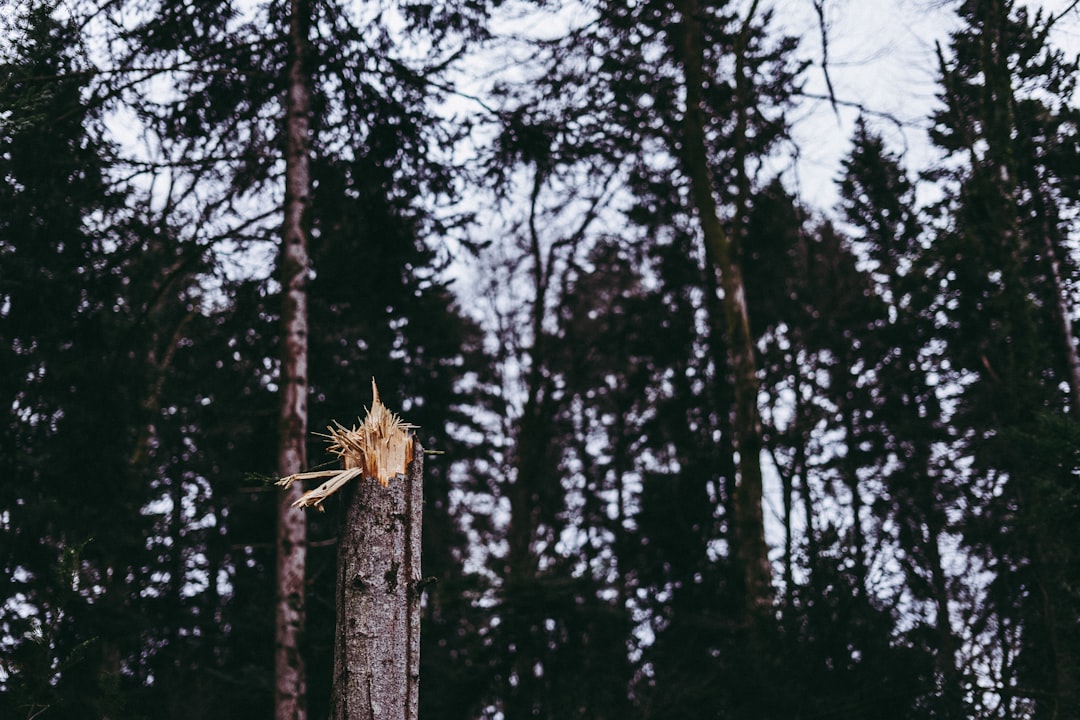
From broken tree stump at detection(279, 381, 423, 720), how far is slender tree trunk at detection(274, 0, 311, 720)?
4.73m

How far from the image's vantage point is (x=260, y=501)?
13.3 m

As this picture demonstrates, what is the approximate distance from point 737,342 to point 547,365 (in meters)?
8.36

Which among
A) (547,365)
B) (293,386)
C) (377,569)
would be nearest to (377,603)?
(377,569)

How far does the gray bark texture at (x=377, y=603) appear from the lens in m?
2.63

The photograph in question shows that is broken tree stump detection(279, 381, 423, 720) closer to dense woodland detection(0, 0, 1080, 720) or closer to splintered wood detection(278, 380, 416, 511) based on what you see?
splintered wood detection(278, 380, 416, 511)

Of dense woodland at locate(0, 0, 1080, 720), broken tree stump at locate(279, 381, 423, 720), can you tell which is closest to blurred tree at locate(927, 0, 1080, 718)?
dense woodland at locate(0, 0, 1080, 720)

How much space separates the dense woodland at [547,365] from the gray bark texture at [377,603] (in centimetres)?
286

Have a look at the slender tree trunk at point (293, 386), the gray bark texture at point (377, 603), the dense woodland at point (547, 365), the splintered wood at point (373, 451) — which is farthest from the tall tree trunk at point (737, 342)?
the splintered wood at point (373, 451)

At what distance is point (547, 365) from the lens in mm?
19016

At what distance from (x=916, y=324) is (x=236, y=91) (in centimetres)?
1538

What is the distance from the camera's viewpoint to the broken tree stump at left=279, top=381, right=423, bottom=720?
2.64 meters

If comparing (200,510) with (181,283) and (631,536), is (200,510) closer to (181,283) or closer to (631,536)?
(181,283)

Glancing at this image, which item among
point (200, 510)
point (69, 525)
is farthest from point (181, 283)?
point (69, 525)

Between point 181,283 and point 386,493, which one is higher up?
point 181,283
